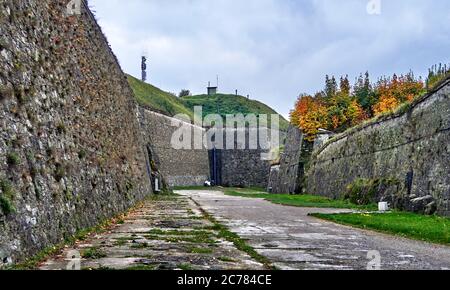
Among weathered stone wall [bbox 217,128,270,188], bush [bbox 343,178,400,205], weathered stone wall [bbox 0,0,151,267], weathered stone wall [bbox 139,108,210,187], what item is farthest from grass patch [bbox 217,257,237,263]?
weathered stone wall [bbox 217,128,270,188]

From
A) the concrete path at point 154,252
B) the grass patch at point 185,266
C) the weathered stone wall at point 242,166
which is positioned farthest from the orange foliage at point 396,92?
the grass patch at point 185,266

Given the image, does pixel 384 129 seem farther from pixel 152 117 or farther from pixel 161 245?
pixel 152 117

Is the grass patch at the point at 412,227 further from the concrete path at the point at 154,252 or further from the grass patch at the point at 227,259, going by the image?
the grass patch at the point at 227,259

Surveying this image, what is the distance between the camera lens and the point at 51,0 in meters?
10.8

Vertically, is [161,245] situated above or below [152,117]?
below

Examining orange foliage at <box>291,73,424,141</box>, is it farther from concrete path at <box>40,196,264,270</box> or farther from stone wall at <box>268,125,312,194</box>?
concrete path at <box>40,196,264,270</box>

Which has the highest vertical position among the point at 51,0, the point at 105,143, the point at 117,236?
the point at 51,0

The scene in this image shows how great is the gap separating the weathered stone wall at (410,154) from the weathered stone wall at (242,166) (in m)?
39.3

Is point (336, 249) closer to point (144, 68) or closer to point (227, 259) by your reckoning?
point (227, 259)

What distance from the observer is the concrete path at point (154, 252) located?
6196mm
